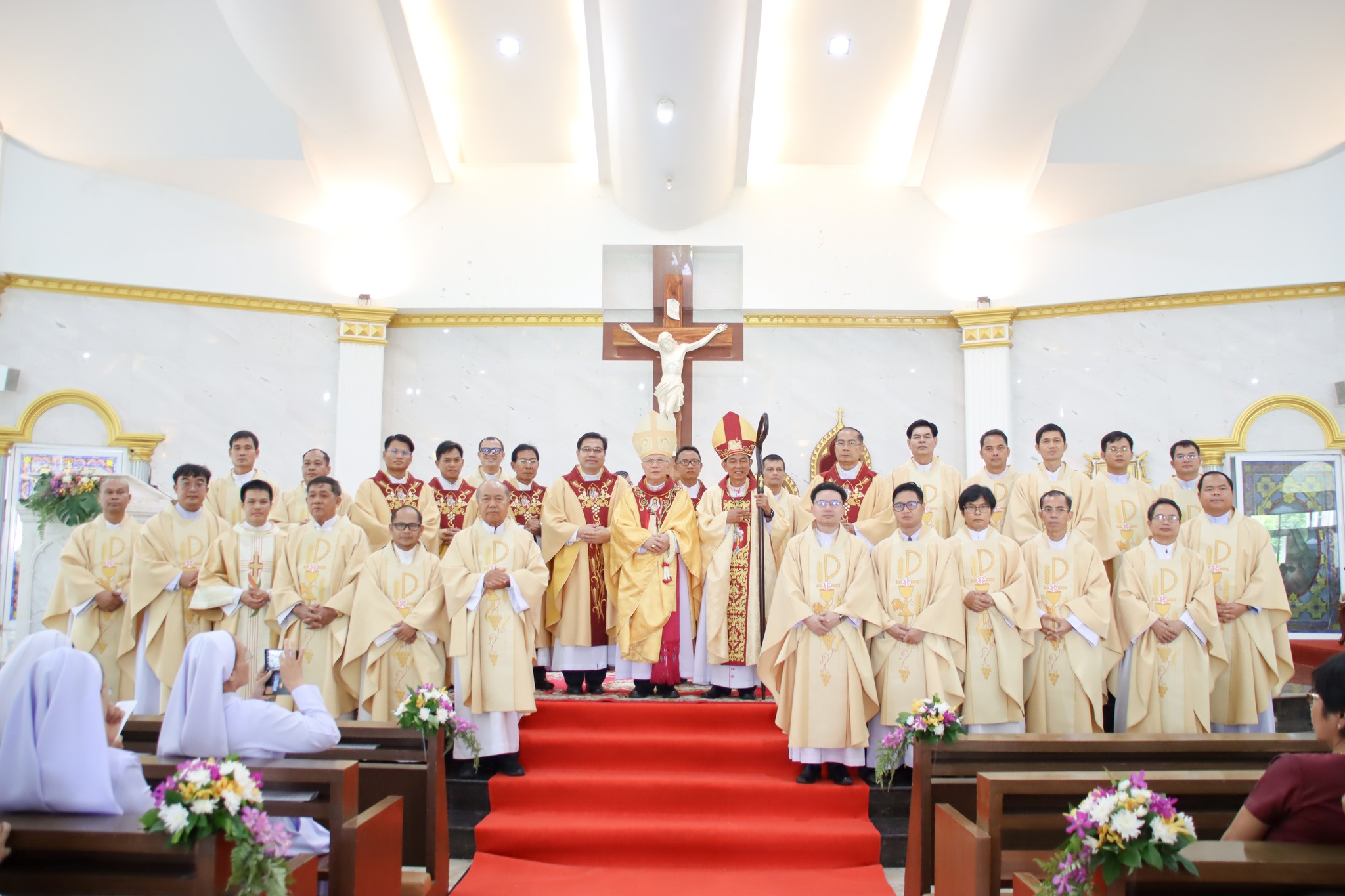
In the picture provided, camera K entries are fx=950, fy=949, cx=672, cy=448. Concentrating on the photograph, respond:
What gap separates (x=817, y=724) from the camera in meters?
5.64

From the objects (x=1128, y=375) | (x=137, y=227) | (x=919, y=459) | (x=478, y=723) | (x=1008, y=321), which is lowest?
(x=478, y=723)

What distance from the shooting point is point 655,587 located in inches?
269

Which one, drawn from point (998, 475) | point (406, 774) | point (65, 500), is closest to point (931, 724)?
point (406, 774)

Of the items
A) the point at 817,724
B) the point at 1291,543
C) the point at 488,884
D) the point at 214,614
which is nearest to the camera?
the point at 488,884

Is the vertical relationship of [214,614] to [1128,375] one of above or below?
below

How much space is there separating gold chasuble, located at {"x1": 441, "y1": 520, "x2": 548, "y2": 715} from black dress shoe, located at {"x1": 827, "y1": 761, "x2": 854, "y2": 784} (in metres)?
1.87

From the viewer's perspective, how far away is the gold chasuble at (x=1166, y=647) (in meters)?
5.95

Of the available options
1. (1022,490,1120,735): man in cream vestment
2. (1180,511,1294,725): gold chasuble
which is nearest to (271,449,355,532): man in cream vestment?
(1022,490,1120,735): man in cream vestment

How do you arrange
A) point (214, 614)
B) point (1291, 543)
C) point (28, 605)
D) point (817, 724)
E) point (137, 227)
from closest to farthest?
point (817, 724) < point (214, 614) < point (28, 605) < point (1291, 543) < point (137, 227)

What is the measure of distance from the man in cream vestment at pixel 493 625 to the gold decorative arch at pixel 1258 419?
7754mm

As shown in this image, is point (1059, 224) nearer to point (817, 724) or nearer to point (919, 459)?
point (919, 459)

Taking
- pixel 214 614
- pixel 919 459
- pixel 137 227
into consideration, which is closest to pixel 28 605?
pixel 214 614

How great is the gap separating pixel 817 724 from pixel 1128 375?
7109 mm

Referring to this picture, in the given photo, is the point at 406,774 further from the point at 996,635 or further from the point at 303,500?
the point at 303,500
